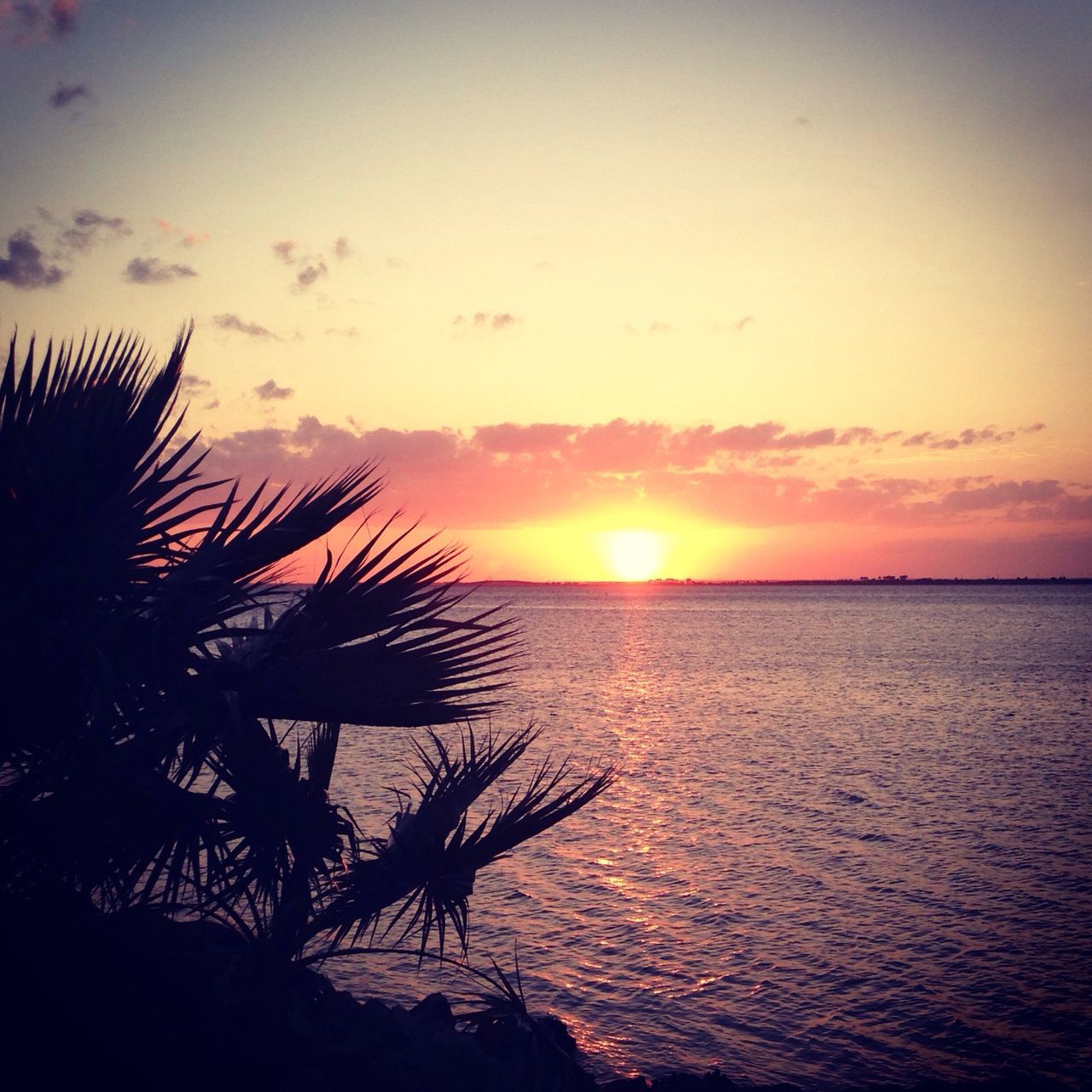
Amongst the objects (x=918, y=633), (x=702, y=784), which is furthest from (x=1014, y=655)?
(x=702, y=784)

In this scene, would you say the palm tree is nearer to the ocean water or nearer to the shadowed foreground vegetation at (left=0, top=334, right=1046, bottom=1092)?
the shadowed foreground vegetation at (left=0, top=334, right=1046, bottom=1092)

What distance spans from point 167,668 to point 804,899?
15429 mm

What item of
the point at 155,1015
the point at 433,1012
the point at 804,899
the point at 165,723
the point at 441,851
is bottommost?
the point at 804,899

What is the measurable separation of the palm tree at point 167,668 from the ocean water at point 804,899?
4.34ft

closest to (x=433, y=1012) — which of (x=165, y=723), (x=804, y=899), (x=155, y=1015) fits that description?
(x=155, y=1015)

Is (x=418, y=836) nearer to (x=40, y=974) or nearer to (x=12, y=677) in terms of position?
(x=40, y=974)

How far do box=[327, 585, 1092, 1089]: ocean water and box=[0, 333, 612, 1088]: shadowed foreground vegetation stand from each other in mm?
1269

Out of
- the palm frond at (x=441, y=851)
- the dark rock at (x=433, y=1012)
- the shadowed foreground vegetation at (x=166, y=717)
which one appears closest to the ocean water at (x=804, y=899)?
the palm frond at (x=441, y=851)

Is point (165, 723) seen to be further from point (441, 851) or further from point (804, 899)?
point (804, 899)

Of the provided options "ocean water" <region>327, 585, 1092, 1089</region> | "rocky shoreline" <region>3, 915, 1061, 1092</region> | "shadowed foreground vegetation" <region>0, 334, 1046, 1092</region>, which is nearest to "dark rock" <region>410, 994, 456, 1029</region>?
"ocean water" <region>327, 585, 1092, 1089</region>

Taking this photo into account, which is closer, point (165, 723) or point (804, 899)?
point (165, 723)

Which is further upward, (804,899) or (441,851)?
(441,851)

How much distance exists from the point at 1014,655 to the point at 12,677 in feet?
273

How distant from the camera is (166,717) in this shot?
355cm
